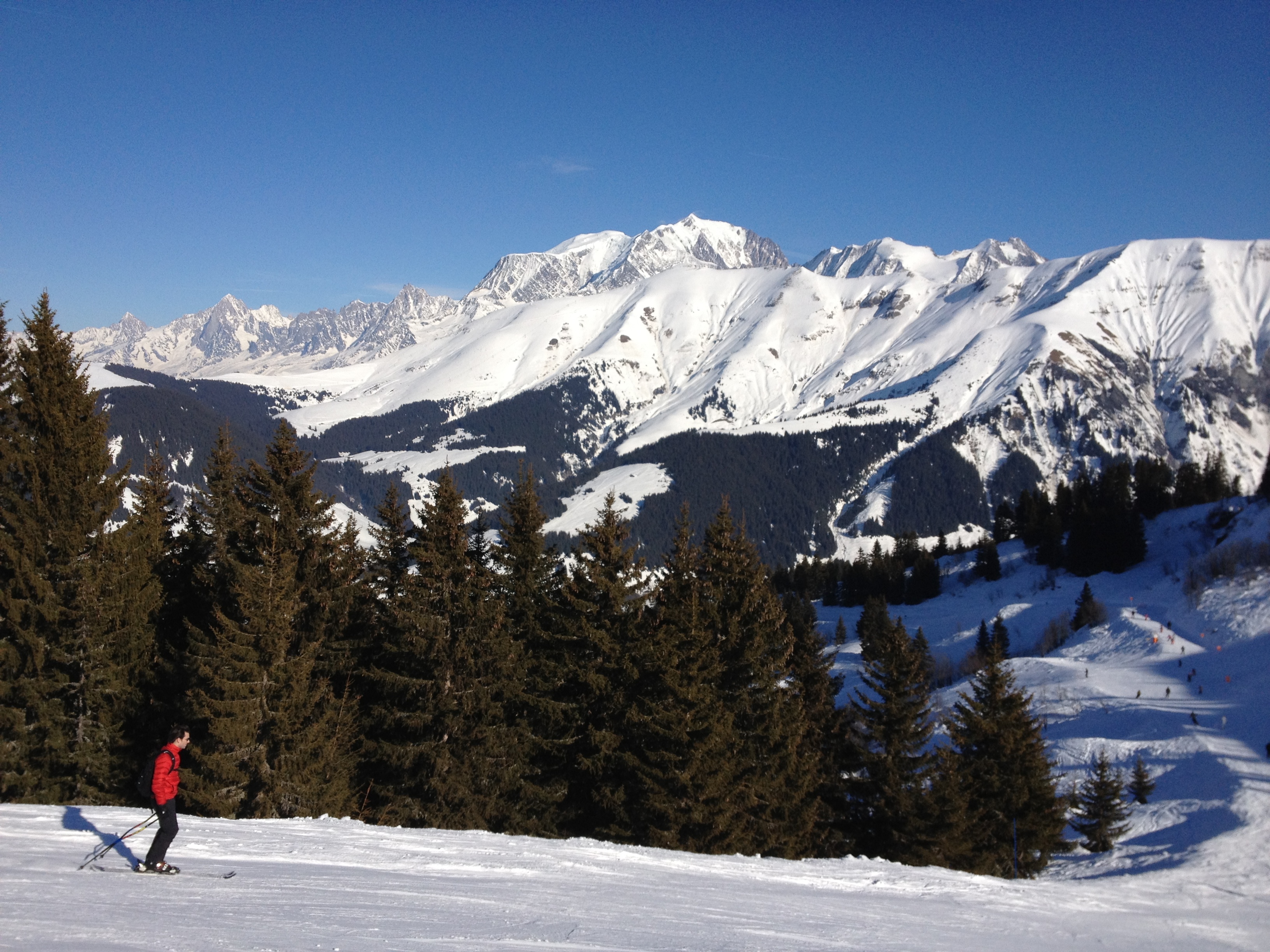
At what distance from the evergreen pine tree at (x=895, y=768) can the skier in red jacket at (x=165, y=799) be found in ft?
64.5

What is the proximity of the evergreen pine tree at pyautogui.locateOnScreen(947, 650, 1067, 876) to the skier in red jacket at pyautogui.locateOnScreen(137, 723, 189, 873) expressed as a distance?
80.6 feet

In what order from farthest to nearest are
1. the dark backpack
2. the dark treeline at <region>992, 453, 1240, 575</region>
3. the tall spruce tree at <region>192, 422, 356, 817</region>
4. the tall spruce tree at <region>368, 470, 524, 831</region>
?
the dark treeline at <region>992, 453, 1240, 575</region> → the tall spruce tree at <region>368, 470, 524, 831</region> → the tall spruce tree at <region>192, 422, 356, 817</region> → the dark backpack

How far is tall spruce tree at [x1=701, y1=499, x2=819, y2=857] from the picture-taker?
23.0 meters

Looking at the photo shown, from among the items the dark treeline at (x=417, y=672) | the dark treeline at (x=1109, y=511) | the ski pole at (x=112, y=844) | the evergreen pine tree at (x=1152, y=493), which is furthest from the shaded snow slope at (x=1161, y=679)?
the ski pole at (x=112, y=844)

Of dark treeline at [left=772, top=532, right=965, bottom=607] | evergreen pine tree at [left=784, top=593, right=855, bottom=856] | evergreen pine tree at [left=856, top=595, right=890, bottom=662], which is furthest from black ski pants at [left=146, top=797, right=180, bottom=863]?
dark treeline at [left=772, top=532, right=965, bottom=607]

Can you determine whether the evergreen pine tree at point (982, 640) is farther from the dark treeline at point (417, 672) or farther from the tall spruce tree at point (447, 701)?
the tall spruce tree at point (447, 701)

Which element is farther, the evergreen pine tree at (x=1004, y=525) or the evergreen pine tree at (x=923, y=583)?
the evergreen pine tree at (x=1004, y=525)

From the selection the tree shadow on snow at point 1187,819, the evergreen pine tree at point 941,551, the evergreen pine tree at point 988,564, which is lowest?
the tree shadow on snow at point 1187,819

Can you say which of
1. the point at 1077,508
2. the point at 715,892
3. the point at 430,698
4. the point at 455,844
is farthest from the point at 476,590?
the point at 1077,508

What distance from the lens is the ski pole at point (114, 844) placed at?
11430 mm

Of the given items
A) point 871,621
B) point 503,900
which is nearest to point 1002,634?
point 871,621

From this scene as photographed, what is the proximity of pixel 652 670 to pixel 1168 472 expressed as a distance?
126125 mm

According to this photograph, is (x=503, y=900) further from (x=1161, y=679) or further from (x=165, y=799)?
(x=1161, y=679)

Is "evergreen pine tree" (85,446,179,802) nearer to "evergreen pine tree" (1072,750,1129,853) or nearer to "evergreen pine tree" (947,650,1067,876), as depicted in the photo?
"evergreen pine tree" (947,650,1067,876)
